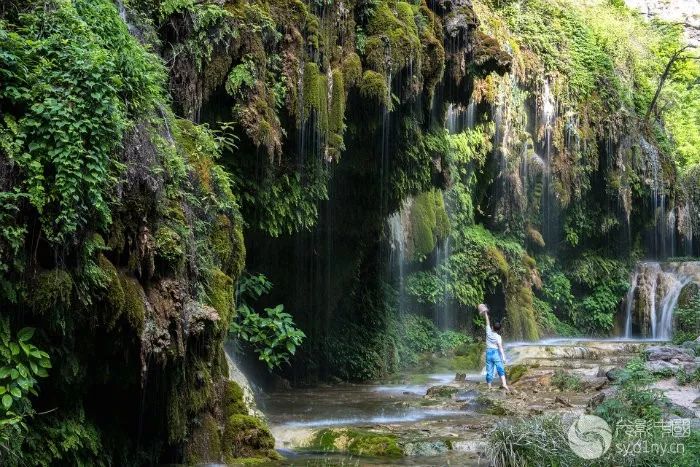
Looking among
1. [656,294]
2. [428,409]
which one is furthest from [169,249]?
[656,294]

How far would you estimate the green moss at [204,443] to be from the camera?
749 cm

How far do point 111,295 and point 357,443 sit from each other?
397 centimetres

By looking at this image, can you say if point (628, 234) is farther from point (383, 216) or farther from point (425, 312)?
point (383, 216)

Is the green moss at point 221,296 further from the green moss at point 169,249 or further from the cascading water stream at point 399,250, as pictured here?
the cascading water stream at point 399,250

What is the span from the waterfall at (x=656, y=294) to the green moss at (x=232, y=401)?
2048cm

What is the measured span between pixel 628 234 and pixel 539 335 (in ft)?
22.7

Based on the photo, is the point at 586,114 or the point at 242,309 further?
the point at 586,114

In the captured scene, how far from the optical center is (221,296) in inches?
310

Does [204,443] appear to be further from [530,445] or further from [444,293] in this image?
[444,293]

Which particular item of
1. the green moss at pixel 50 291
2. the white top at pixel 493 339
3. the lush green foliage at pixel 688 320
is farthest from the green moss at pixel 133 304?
the lush green foliage at pixel 688 320

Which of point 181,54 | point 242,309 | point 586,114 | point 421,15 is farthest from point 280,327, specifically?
point 586,114

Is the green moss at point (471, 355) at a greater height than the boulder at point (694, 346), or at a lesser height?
lesser

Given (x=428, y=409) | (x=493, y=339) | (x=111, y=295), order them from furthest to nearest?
1. (x=493, y=339)
2. (x=428, y=409)
3. (x=111, y=295)

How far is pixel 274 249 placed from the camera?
14234 mm
